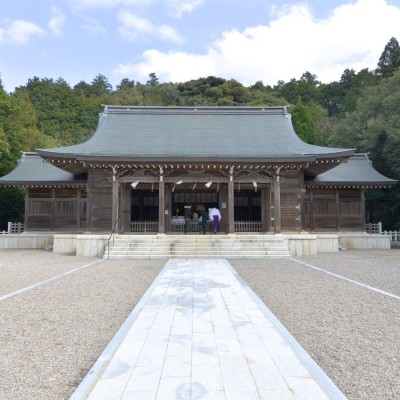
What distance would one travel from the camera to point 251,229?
734 inches

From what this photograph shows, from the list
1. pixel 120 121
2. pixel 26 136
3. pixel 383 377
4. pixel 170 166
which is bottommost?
pixel 383 377

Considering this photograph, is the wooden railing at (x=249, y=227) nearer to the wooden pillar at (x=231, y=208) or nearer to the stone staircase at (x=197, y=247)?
the wooden pillar at (x=231, y=208)

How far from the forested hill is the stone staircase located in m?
11.7

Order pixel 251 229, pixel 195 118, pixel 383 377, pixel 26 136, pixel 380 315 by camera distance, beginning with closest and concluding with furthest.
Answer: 1. pixel 383 377
2. pixel 380 315
3. pixel 251 229
4. pixel 195 118
5. pixel 26 136

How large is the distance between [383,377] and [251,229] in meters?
15.5

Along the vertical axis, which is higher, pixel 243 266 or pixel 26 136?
pixel 26 136

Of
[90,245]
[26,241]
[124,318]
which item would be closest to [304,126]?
[90,245]

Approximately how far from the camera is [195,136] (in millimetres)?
18078

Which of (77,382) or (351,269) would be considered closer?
(77,382)

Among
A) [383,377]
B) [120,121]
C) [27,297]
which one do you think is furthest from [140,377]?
[120,121]

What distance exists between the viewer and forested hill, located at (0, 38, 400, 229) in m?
22.4

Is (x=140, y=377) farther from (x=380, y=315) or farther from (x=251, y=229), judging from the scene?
(x=251, y=229)

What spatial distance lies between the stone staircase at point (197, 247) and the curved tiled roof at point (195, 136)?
3.46 metres

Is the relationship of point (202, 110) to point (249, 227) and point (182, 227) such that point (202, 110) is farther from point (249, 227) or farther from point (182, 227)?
point (249, 227)
